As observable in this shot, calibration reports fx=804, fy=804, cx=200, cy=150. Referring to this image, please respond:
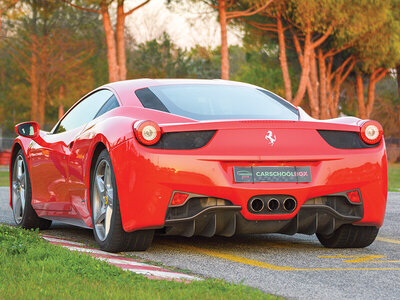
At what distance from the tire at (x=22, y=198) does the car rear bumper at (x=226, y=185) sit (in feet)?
7.76

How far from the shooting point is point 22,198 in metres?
7.95

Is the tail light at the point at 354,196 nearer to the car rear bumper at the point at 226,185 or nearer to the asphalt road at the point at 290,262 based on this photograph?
the car rear bumper at the point at 226,185

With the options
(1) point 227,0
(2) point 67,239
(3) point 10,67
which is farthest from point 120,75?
(3) point 10,67

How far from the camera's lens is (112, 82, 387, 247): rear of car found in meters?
5.42

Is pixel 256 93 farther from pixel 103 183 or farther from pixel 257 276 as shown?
pixel 257 276

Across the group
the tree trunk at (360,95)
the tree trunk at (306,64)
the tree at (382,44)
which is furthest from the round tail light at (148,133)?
the tree trunk at (360,95)

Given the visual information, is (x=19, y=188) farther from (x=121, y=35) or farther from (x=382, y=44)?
(x=382, y=44)

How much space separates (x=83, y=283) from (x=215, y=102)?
2.31 m

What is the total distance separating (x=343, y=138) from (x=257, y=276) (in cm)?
139

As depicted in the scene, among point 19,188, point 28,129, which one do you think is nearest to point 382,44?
point 19,188

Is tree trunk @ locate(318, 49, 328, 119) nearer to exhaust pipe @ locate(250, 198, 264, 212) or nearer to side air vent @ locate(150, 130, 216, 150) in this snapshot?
exhaust pipe @ locate(250, 198, 264, 212)

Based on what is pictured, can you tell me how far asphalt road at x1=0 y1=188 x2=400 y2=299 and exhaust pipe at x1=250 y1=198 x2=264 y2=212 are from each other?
37cm

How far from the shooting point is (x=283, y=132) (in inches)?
221

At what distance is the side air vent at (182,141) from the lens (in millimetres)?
5438
